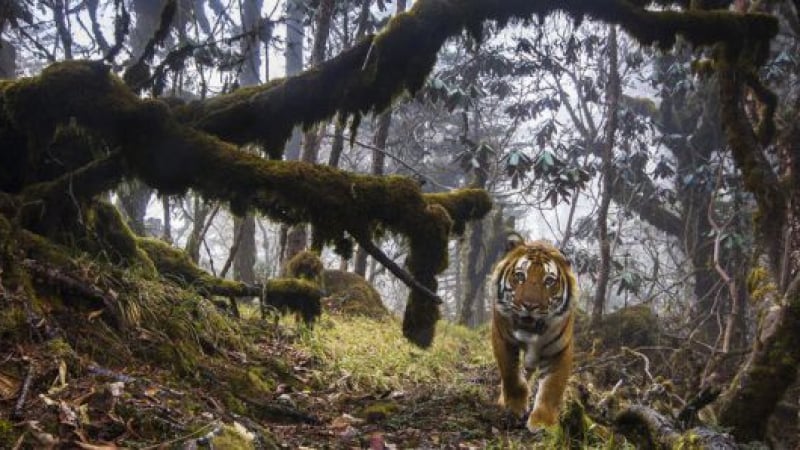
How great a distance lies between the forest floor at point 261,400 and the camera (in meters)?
2.95

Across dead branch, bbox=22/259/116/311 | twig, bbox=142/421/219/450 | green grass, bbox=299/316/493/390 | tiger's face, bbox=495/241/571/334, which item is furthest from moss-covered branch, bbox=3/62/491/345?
twig, bbox=142/421/219/450

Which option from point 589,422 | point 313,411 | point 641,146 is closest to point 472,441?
point 589,422

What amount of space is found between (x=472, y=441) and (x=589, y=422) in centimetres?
82

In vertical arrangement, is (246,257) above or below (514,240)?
below

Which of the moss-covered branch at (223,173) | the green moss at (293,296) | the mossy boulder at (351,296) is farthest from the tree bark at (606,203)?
the moss-covered branch at (223,173)

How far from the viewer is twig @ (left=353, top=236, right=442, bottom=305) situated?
4.75 m

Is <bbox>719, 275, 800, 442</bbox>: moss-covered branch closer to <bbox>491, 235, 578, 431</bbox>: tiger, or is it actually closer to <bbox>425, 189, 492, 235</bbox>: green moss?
<bbox>491, 235, 578, 431</bbox>: tiger

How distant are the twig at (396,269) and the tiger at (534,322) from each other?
75 centimetres

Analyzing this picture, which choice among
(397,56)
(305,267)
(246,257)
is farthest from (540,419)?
(246,257)

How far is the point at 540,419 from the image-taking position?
502 centimetres

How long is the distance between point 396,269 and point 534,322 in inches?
50.7

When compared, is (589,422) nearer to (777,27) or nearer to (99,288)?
(99,288)

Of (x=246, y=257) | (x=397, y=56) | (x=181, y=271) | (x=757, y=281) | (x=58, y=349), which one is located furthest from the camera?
(x=246, y=257)

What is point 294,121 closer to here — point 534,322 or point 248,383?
point 248,383
